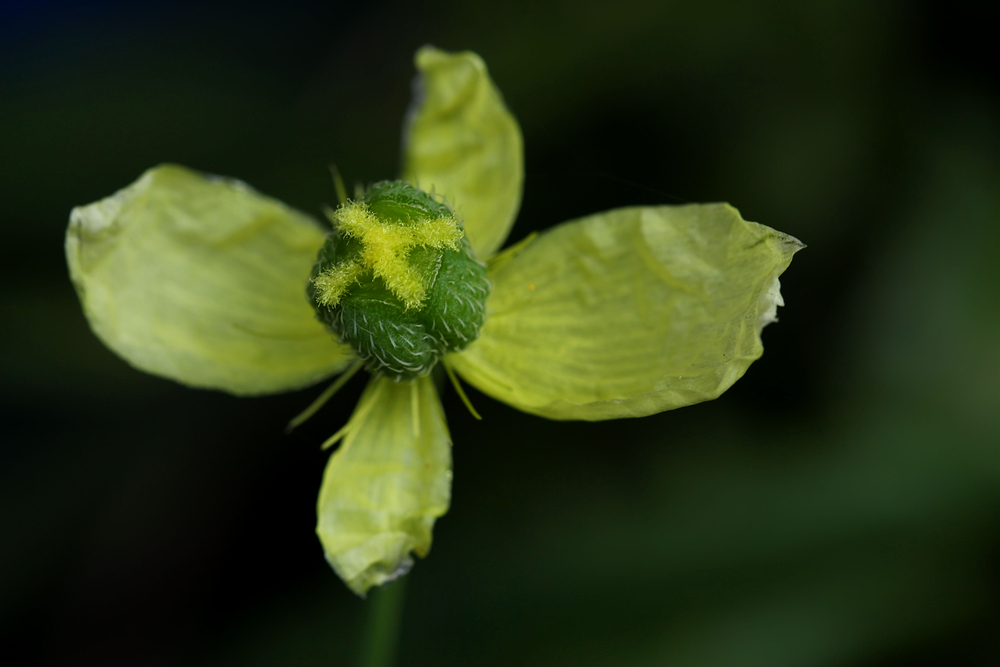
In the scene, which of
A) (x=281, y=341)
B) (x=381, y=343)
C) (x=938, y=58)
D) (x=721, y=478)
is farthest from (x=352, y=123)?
(x=938, y=58)

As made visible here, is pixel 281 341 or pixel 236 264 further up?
pixel 236 264

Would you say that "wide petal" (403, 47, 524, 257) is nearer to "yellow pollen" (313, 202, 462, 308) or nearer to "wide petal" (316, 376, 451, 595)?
"yellow pollen" (313, 202, 462, 308)

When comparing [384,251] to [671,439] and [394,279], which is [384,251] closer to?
[394,279]

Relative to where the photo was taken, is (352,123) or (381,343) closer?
(381,343)

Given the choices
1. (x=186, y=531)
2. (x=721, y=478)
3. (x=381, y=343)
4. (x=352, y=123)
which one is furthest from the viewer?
(x=352, y=123)

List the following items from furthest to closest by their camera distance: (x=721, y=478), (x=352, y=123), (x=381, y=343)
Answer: (x=352, y=123) < (x=721, y=478) < (x=381, y=343)

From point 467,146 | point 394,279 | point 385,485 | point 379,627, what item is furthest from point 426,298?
point 379,627

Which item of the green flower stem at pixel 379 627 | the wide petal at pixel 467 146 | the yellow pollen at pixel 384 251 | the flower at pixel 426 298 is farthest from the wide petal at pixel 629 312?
the green flower stem at pixel 379 627

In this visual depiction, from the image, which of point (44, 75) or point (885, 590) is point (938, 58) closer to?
point (885, 590)
